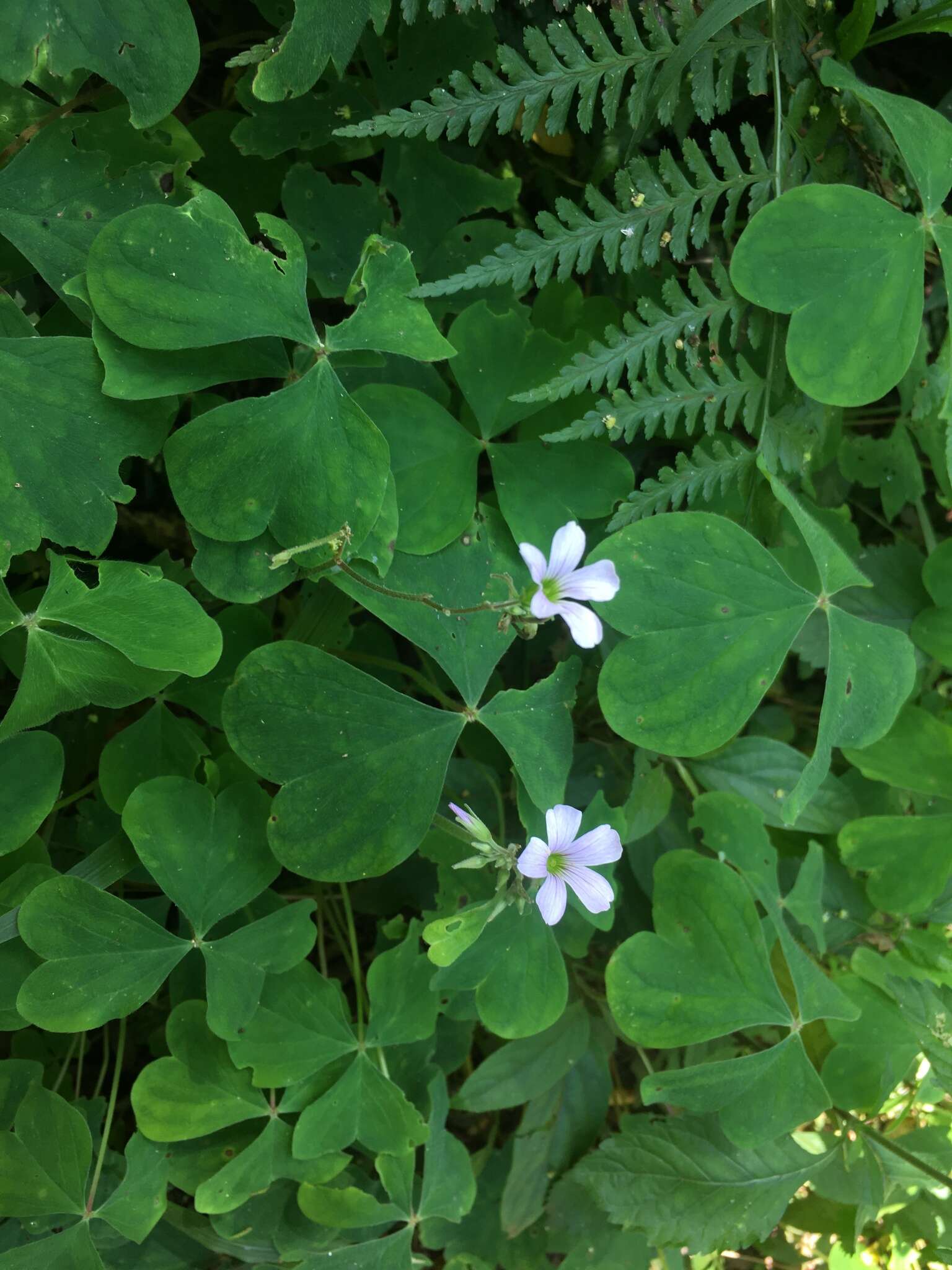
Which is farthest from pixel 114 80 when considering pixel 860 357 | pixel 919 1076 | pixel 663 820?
pixel 919 1076

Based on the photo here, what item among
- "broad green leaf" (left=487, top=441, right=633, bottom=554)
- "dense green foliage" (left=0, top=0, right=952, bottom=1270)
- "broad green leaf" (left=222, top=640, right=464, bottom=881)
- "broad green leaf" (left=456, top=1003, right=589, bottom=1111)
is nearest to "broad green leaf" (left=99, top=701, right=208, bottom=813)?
"dense green foliage" (left=0, top=0, right=952, bottom=1270)

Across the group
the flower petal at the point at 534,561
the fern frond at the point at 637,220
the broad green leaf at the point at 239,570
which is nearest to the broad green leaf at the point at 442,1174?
the broad green leaf at the point at 239,570

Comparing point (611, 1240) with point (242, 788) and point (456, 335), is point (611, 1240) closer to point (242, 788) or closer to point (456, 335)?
point (242, 788)

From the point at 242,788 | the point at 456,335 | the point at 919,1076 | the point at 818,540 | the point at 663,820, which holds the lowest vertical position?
the point at 919,1076

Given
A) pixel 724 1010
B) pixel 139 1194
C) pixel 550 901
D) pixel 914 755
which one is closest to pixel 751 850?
pixel 724 1010

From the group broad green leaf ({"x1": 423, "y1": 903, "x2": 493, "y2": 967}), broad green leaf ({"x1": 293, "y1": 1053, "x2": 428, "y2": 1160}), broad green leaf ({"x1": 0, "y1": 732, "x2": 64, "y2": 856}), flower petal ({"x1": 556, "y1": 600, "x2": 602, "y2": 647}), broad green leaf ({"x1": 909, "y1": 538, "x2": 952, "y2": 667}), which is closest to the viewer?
flower petal ({"x1": 556, "y1": 600, "x2": 602, "y2": 647})

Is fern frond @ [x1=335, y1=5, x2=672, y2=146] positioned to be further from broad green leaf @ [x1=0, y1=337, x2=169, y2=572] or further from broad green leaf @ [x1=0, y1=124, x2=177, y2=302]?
broad green leaf @ [x1=0, y1=337, x2=169, y2=572]
